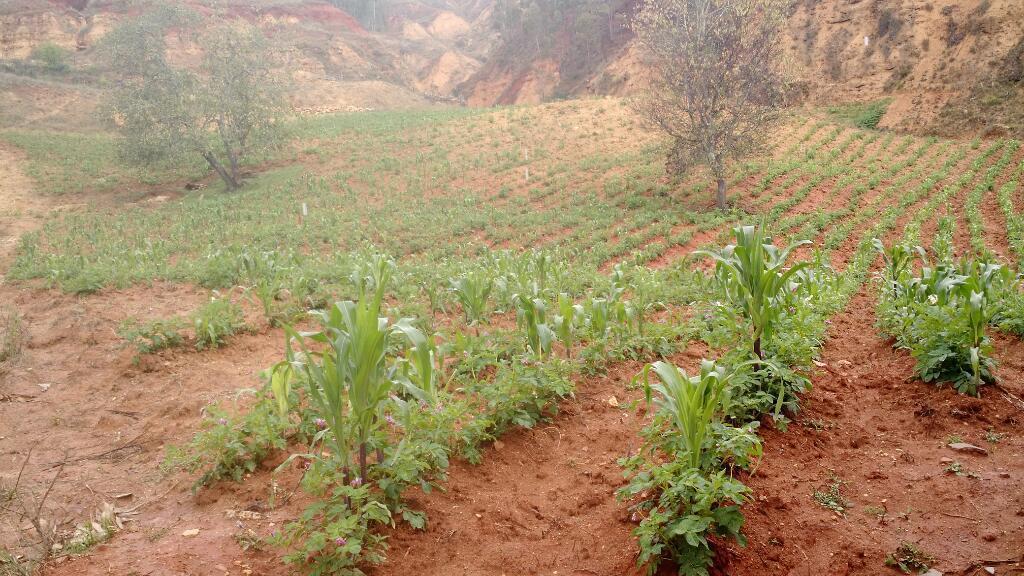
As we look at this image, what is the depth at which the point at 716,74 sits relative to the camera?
14.8m

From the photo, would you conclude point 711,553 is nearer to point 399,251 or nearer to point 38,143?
point 399,251

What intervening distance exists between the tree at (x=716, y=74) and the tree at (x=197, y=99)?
14302mm

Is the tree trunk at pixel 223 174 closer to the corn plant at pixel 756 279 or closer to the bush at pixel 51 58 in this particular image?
the corn plant at pixel 756 279

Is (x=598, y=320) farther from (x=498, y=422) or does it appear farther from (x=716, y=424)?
(x=716, y=424)

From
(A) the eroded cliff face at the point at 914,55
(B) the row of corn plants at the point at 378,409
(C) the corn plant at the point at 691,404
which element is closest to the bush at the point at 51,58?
(A) the eroded cliff face at the point at 914,55

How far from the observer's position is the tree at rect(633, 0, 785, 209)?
14648 millimetres

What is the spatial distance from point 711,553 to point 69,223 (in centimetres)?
2130

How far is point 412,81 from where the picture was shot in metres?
59.9

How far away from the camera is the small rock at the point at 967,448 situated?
11.6ft

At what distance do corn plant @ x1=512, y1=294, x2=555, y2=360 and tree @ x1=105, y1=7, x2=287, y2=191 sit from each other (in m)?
19.8

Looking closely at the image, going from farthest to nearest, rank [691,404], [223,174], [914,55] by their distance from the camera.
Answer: [914,55]
[223,174]
[691,404]

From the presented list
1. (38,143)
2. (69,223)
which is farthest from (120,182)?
(38,143)

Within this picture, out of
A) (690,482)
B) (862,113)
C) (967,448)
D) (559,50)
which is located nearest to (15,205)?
(690,482)

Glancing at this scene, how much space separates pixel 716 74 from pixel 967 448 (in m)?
13.1
